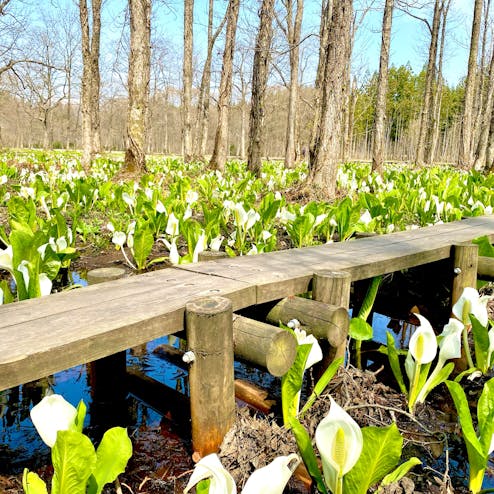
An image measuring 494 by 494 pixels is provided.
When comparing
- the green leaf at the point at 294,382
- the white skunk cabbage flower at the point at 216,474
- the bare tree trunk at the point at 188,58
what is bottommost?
the green leaf at the point at 294,382

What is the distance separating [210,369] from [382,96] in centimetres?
1106

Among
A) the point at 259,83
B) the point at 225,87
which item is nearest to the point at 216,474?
the point at 259,83

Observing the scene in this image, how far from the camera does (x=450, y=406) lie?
2.51 m

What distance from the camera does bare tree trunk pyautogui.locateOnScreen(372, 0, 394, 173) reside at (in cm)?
1124

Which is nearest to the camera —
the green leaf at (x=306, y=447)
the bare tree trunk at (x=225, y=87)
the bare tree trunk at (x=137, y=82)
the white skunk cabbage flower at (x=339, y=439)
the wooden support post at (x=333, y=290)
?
the white skunk cabbage flower at (x=339, y=439)

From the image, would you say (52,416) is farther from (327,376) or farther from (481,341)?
(481,341)

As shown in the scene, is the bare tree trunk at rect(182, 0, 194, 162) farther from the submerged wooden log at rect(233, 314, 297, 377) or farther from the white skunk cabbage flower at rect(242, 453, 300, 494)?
the white skunk cabbage flower at rect(242, 453, 300, 494)

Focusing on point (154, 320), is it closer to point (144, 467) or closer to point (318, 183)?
point (144, 467)

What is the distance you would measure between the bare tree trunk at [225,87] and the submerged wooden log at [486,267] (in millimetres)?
8383

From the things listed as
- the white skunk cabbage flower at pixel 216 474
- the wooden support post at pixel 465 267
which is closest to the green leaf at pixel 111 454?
the white skunk cabbage flower at pixel 216 474

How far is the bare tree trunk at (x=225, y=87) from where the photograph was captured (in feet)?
36.2

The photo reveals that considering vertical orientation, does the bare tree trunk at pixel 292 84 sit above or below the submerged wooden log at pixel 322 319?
above

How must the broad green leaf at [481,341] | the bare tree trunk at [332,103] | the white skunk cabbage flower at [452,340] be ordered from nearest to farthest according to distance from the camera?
the white skunk cabbage flower at [452,340] → the broad green leaf at [481,341] → the bare tree trunk at [332,103]

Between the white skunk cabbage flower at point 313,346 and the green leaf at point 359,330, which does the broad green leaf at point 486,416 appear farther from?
the green leaf at point 359,330
